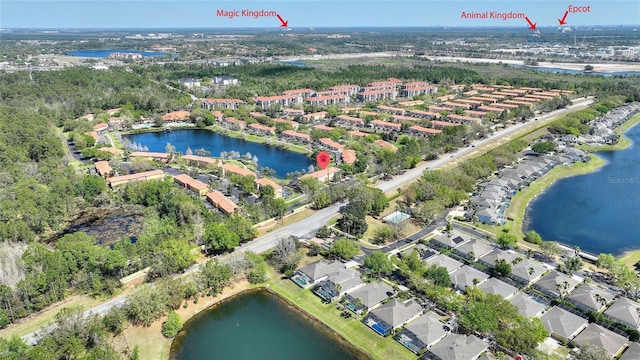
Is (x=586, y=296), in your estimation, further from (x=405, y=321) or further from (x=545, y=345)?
(x=405, y=321)

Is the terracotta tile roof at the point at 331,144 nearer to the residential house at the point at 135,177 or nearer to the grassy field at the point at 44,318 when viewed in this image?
the residential house at the point at 135,177

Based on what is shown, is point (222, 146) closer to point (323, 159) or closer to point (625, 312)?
point (323, 159)

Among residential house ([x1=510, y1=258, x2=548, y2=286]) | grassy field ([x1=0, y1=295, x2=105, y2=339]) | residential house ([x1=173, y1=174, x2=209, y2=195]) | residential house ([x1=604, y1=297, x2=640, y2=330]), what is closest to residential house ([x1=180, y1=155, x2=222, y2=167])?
residential house ([x1=173, y1=174, x2=209, y2=195])

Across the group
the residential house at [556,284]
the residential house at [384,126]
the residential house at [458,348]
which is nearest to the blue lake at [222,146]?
the residential house at [384,126]

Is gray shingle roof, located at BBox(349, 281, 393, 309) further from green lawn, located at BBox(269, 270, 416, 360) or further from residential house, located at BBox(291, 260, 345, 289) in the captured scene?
residential house, located at BBox(291, 260, 345, 289)

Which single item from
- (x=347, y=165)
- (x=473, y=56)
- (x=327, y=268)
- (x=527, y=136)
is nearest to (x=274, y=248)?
(x=327, y=268)


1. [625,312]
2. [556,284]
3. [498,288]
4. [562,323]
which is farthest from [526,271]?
[625,312]
